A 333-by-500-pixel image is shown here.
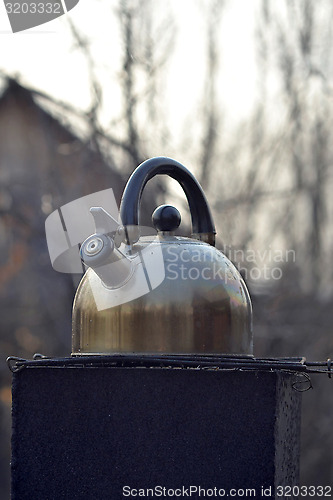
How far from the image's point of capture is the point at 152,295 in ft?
7.39

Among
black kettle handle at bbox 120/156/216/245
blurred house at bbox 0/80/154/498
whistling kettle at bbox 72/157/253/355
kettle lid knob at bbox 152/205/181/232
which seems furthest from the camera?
blurred house at bbox 0/80/154/498

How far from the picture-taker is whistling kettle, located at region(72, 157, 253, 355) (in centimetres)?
223

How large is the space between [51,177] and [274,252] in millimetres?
2505

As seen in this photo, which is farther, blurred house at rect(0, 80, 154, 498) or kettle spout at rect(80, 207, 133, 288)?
blurred house at rect(0, 80, 154, 498)

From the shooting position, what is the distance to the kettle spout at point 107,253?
87.9 inches

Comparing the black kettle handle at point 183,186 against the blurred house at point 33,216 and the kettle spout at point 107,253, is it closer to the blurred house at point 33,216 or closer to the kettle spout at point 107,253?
the kettle spout at point 107,253

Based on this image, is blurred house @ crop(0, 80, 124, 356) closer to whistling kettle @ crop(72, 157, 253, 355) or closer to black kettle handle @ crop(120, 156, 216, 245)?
black kettle handle @ crop(120, 156, 216, 245)

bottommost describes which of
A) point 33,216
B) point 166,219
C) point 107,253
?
point 107,253

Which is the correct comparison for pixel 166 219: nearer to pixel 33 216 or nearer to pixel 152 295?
pixel 152 295

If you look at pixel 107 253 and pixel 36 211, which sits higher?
pixel 36 211

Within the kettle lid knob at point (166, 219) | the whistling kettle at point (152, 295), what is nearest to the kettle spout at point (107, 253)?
the whistling kettle at point (152, 295)

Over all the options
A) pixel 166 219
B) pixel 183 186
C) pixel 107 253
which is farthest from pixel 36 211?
pixel 107 253

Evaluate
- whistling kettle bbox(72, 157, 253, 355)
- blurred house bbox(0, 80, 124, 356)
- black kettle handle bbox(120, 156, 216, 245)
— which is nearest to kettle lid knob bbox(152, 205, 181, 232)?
whistling kettle bbox(72, 157, 253, 355)

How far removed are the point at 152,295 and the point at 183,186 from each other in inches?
21.3
